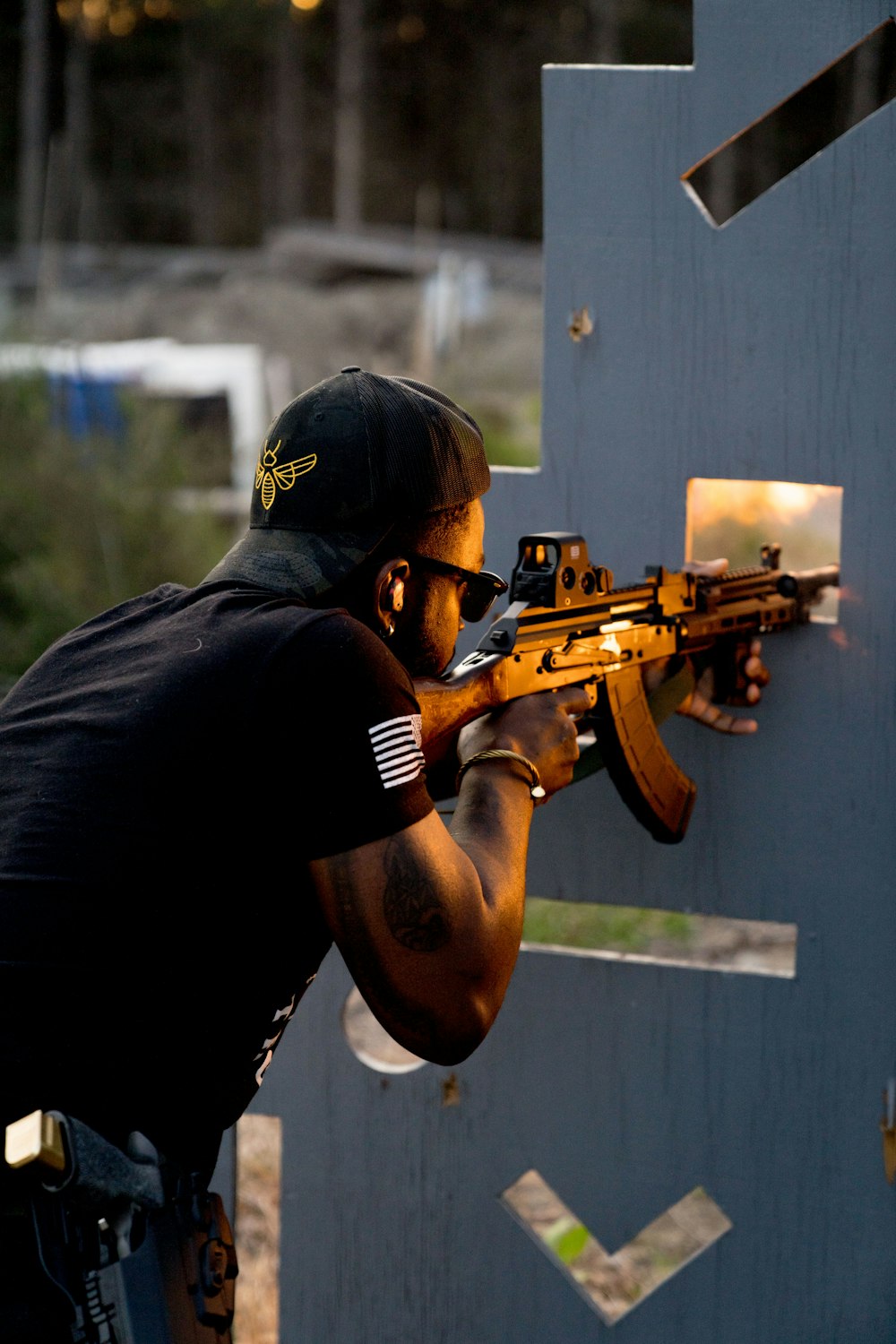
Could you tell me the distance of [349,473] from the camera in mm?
1870

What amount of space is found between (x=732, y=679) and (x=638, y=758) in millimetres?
294

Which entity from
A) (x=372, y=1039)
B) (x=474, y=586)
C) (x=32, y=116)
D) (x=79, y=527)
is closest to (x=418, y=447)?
(x=474, y=586)

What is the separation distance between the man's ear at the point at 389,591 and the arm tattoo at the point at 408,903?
1.19ft

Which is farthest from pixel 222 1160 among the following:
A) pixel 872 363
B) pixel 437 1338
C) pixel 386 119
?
pixel 386 119

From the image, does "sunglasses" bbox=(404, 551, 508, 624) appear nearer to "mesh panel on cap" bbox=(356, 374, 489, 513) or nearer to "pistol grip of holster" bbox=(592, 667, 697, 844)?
"mesh panel on cap" bbox=(356, 374, 489, 513)

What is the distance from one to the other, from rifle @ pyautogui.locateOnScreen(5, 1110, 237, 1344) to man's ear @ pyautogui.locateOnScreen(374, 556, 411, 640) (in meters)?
0.73

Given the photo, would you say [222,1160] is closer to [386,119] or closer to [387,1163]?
[387,1163]

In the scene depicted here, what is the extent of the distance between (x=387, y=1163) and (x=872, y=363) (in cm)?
179

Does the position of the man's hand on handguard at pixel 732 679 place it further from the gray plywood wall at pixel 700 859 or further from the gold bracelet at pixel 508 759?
the gold bracelet at pixel 508 759

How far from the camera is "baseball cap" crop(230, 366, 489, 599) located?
1.87 m

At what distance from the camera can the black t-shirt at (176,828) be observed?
167 centimetres

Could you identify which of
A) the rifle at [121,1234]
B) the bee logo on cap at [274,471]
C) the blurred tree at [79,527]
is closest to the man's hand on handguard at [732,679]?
the bee logo on cap at [274,471]

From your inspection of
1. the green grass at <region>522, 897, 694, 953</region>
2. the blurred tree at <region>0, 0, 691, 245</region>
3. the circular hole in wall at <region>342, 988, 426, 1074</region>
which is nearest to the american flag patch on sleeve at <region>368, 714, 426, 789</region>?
the circular hole in wall at <region>342, 988, 426, 1074</region>

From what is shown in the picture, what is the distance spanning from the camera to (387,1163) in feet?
9.35
